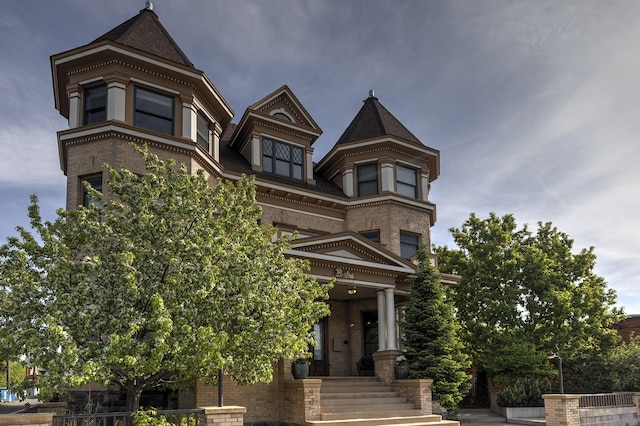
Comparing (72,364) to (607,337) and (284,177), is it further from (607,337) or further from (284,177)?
(607,337)

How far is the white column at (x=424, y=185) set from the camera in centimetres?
2603

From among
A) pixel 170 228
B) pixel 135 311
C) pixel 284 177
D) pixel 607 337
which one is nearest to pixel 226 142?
pixel 284 177

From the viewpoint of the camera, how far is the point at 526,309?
92.0 ft

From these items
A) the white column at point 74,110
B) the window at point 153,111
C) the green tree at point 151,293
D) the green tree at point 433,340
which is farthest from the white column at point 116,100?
the green tree at point 433,340

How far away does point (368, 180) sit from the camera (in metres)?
25.4

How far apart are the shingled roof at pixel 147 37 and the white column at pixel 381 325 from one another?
10.8 metres

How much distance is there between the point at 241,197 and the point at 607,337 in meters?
22.1

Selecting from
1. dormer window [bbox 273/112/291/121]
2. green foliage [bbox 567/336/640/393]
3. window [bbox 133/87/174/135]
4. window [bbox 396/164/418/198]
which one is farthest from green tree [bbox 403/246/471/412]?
window [bbox 133/87/174/135]

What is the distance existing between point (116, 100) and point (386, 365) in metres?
12.8

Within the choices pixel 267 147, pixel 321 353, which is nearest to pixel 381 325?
pixel 321 353

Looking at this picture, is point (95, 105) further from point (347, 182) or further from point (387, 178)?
point (387, 178)

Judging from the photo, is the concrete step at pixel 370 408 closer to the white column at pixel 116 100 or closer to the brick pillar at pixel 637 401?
the brick pillar at pixel 637 401

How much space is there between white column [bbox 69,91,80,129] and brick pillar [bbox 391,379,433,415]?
13.8m

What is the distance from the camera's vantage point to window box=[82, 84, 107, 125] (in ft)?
61.3
